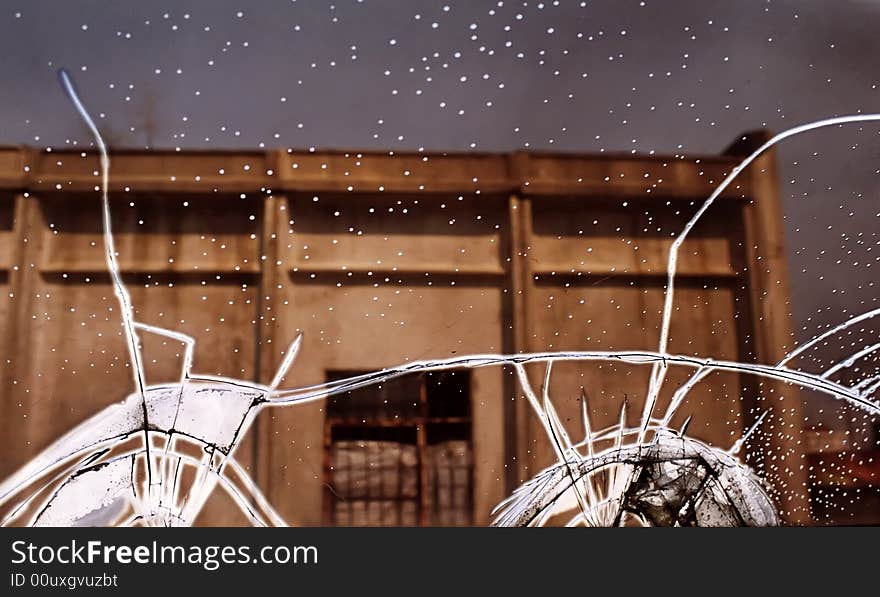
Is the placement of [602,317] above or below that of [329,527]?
above

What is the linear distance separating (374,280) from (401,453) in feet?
1.29

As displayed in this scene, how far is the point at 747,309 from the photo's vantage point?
1.73m

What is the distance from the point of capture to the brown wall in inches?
63.6

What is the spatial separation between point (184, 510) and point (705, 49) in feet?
5.33

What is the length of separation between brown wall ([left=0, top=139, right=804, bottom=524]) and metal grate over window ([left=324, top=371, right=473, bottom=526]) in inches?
1.6

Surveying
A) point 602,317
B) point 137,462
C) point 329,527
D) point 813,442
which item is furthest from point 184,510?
point 813,442

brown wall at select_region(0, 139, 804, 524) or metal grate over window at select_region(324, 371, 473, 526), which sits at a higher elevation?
brown wall at select_region(0, 139, 804, 524)

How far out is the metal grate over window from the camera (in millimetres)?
1624

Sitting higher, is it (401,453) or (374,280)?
(374,280)

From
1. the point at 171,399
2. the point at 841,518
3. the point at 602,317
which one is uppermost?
the point at 602,317

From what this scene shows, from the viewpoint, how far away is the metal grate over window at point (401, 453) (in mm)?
1624

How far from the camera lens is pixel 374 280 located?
166 cm

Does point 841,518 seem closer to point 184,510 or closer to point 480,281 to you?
point 480,281

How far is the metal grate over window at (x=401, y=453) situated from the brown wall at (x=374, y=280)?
1.6 inches
